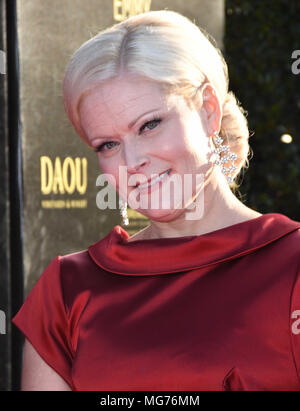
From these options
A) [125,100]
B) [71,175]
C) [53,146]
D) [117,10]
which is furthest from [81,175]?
[125,100]

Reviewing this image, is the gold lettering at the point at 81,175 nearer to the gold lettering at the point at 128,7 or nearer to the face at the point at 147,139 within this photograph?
the gold lettering at the point at 128,7

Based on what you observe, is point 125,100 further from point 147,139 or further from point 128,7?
point 128,7

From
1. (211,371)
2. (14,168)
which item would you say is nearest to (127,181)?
(211,371)

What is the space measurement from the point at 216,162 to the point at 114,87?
0.33m

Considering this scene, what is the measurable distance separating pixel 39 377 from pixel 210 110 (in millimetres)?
783

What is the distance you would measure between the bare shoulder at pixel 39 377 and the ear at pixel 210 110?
707 mm

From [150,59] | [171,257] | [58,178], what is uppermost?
[150,59]

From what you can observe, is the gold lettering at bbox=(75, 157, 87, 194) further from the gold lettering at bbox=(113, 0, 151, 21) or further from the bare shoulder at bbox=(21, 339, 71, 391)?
the bare shoulder at bbox=(21, 339, 71, 391)

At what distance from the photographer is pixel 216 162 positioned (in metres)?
1.75

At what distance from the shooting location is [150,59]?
1595 millimetres

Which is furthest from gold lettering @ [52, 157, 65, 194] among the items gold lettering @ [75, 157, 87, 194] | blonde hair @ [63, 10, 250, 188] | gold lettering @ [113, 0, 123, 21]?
blonde hair @ [63, 10, 250, 188]

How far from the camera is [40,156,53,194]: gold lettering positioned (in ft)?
8.94

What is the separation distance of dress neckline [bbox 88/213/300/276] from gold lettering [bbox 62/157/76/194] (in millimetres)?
1056

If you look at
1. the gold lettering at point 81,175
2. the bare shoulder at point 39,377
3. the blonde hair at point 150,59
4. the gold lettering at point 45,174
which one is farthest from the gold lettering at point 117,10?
the bare shoulder at point 39,377
